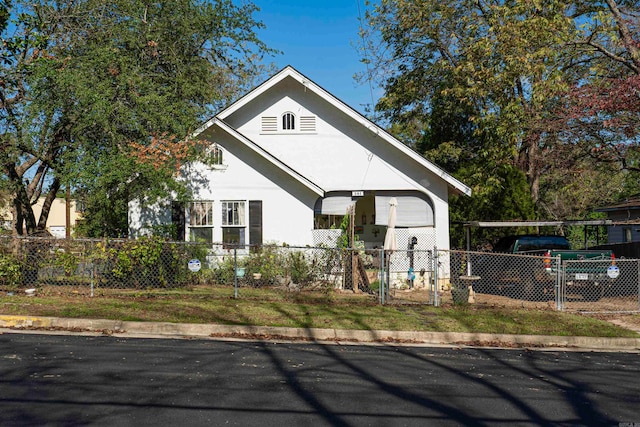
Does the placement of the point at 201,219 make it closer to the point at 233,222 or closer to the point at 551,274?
the point at 233,222

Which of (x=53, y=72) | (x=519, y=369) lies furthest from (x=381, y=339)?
(x=53, y=72)

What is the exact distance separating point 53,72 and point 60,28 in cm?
321

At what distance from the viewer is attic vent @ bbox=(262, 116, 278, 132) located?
63.8 feet

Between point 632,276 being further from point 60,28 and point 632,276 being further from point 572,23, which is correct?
point 60,28

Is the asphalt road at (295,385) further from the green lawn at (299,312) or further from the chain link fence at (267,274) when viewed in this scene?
the chain link fence at (267,274)

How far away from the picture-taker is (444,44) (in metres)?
23.5

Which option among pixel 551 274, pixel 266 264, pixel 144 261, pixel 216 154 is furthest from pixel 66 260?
pixel 551 274

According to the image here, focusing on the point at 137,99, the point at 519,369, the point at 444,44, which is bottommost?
the point at 519,369

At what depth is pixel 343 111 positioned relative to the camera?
1877cm

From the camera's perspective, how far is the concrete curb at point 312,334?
35.9 ft

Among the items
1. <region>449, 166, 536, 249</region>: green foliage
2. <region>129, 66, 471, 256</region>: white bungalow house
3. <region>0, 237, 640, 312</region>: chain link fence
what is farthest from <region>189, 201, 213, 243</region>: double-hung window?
<region>449, 166, 536, 249</region>: green foliage

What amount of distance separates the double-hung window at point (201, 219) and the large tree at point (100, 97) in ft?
4.75

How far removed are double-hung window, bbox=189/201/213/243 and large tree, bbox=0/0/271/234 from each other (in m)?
1.45

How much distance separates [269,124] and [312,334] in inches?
394
